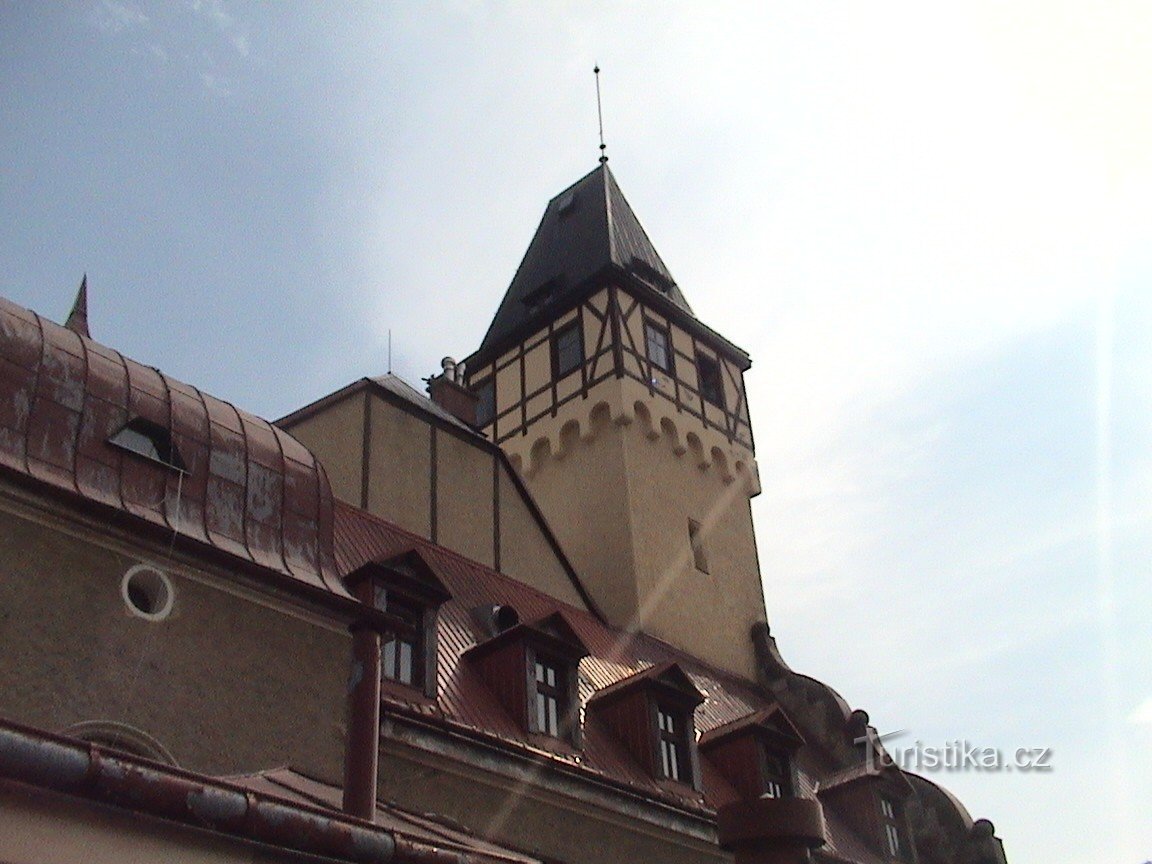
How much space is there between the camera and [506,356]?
88.9 feet

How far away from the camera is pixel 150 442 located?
10656 mm

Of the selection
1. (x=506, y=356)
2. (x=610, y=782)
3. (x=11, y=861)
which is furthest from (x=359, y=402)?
(x=11, y=861)

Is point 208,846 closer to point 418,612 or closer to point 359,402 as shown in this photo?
point 418,612

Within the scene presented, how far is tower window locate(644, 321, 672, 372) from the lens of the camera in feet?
84.8

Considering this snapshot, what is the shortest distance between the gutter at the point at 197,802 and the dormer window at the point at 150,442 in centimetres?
449

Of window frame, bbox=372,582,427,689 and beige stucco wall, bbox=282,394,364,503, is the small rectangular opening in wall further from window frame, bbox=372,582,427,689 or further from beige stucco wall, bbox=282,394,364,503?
window frame, bbox=372,582,427,689

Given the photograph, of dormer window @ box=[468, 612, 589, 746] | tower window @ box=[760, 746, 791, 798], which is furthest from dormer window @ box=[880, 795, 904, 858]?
dormer window @ box=[468, 612, 589, 746]

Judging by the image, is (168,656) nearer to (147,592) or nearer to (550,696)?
(147,592)

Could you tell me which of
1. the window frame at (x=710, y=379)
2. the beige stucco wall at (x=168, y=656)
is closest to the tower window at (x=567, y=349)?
the window frame at (x=710, y=379)

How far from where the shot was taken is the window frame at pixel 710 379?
26984 mm

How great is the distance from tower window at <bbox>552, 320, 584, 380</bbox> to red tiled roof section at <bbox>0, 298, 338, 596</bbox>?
1387 cm

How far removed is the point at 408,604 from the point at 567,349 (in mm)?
12141

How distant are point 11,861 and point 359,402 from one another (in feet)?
43.6

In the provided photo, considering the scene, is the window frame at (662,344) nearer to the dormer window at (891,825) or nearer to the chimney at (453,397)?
the chimney at (453,397)
